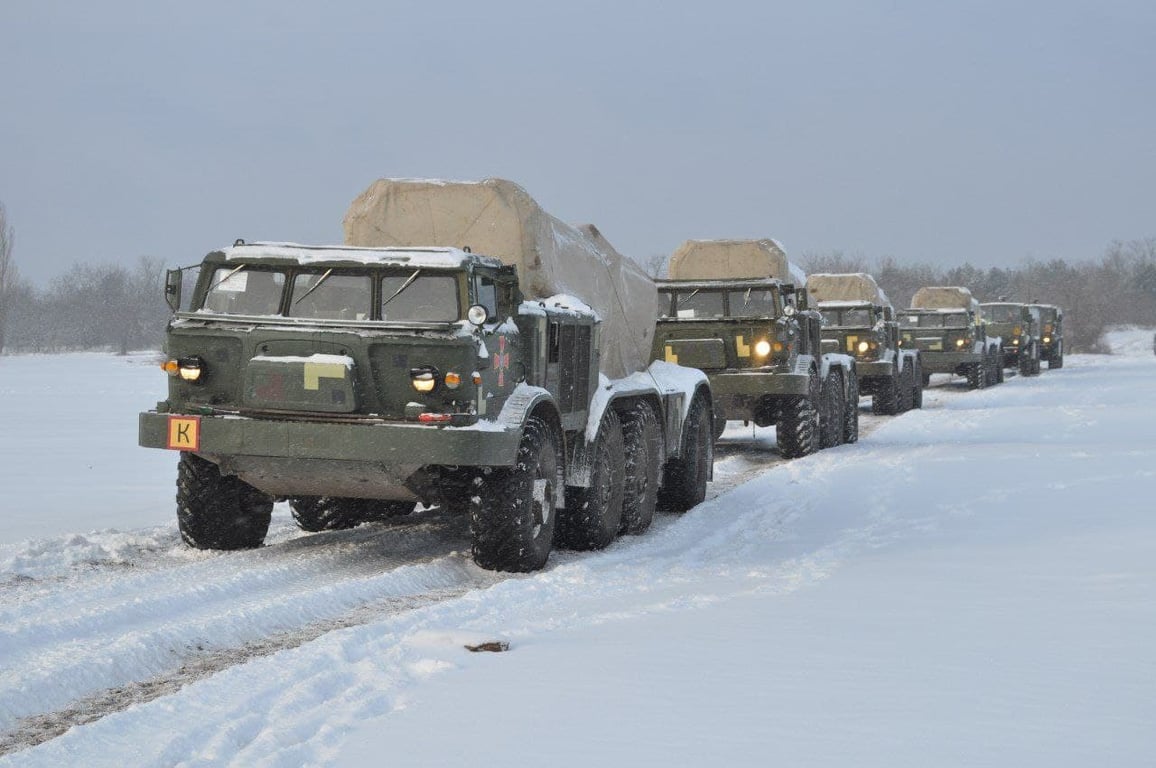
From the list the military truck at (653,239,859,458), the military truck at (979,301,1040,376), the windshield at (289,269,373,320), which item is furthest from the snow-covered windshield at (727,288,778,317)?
the military truck at (979,301,1040,376)

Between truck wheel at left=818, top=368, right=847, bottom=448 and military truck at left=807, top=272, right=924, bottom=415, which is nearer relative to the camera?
truck wheel at left=818, top=368, right=847, bottom=448

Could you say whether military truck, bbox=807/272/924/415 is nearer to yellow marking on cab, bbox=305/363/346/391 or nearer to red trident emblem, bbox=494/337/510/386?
red trident emblem, bbox=494/337/510/386

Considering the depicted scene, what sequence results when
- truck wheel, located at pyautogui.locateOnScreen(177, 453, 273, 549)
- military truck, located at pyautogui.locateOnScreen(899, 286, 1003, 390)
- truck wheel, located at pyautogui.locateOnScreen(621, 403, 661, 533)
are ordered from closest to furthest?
1. truck wheel, located at pyautogui.locateOnScreen(177, 453, 273, 549)
2. truck wheel, located at pyautogui.locateOnScreen(621, 403, 661, 533)
3. military truck, located at pyautogui.locateOnScreen(899, 286, 1003, 390)

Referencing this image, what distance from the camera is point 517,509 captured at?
25.5 feet

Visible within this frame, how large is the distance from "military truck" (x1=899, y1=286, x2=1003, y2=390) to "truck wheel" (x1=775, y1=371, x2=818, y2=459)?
14997mm

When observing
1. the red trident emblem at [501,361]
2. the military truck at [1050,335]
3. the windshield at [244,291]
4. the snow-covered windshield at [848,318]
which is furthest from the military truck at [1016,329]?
the windshield at [244,291]

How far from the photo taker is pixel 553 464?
27.0 ft

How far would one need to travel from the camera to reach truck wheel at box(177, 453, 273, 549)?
825 centimetres

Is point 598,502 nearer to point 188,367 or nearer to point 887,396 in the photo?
point 188,367

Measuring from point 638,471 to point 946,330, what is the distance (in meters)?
22.9

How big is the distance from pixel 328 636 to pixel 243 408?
2079mm

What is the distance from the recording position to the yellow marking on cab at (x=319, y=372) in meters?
7.38

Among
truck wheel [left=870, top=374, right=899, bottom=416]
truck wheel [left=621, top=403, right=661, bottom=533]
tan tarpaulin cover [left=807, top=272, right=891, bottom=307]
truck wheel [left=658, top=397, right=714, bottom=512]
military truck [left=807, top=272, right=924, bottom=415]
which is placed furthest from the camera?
tan tarpaulin cover [left=807, top=272, right=891, bottom=307]

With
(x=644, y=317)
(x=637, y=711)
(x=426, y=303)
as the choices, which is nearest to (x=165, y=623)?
(x=426, y=303)
